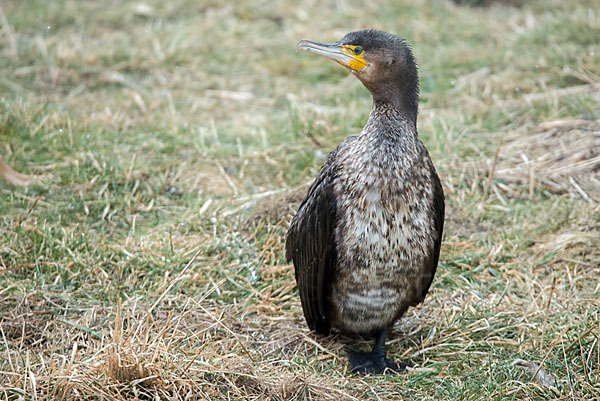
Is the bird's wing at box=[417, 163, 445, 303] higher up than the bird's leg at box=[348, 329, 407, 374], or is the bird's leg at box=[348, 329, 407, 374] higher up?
the bird's wing at box=[417, 163, 445, 303]

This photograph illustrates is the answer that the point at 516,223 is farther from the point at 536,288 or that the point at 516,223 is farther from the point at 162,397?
the point at 162,397

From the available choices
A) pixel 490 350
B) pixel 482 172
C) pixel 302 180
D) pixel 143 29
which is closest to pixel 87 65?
pixel 143 29

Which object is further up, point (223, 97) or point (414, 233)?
point (414, 233)

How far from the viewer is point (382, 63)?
3.09 metres

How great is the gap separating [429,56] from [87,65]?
10.2ft

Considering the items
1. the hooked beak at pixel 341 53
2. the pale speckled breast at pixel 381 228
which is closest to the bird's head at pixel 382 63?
the hooked beak at pixel 341 53

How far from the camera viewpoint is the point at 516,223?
4172 mm

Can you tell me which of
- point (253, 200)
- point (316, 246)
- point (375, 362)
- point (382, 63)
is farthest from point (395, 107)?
point (253, 200)

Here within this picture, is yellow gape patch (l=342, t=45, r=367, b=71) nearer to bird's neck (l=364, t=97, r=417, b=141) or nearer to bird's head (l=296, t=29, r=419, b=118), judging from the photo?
bird's head (l=296, t=29, r=419, b=118)

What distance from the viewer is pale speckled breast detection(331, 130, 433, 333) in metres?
2.96

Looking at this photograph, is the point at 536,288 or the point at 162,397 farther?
the point at 536,288

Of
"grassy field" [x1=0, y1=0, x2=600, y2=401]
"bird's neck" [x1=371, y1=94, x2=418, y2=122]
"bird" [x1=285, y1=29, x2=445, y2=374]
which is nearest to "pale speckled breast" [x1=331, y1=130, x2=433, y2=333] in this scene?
"bird" [x1=285, y1=29, x2=445, y2=374]

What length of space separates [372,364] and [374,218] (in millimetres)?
690

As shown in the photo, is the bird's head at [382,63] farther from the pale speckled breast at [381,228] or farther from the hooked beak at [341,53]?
the pale speckled breast at [381,228]
